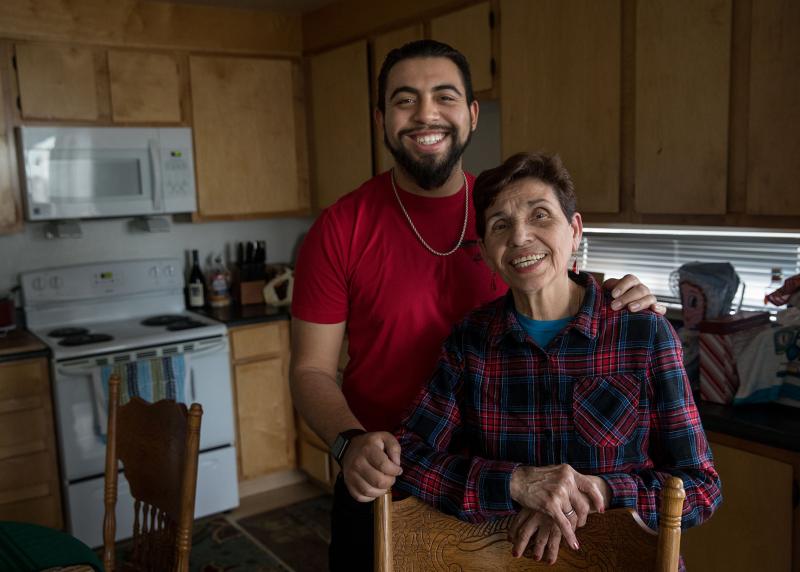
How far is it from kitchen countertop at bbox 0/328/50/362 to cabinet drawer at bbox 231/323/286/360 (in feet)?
2.87

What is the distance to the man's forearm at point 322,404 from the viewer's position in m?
1.51

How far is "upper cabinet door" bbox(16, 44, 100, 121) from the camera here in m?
3.38

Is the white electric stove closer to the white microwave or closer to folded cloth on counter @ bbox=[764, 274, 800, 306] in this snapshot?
the white microwave

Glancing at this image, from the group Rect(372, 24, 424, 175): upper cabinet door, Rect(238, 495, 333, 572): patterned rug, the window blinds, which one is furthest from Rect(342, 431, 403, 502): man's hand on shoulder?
Rect(372, 24, 424, 175): upper cabinet door

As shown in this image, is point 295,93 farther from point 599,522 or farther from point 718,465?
point 599,522

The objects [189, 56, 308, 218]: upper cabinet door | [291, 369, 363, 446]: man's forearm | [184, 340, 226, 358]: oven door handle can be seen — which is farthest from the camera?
[189, 56, 308, 218]: upper cabinet door

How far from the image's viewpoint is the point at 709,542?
7.00ft

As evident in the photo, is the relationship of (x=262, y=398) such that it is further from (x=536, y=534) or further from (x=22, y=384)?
(x=536, y=534)

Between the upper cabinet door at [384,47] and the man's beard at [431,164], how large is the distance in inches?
67.2

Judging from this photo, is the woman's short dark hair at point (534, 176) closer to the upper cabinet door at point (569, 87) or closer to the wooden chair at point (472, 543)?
the wooden chair at point (472, 543)

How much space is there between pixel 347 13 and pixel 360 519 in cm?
278

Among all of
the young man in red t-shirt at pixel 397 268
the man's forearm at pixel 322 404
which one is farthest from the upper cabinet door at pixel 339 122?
the man's forearm at pixel 322 404

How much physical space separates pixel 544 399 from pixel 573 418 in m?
0.06

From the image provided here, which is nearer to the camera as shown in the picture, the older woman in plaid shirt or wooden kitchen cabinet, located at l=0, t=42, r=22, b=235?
the older woman in plaid shirt
